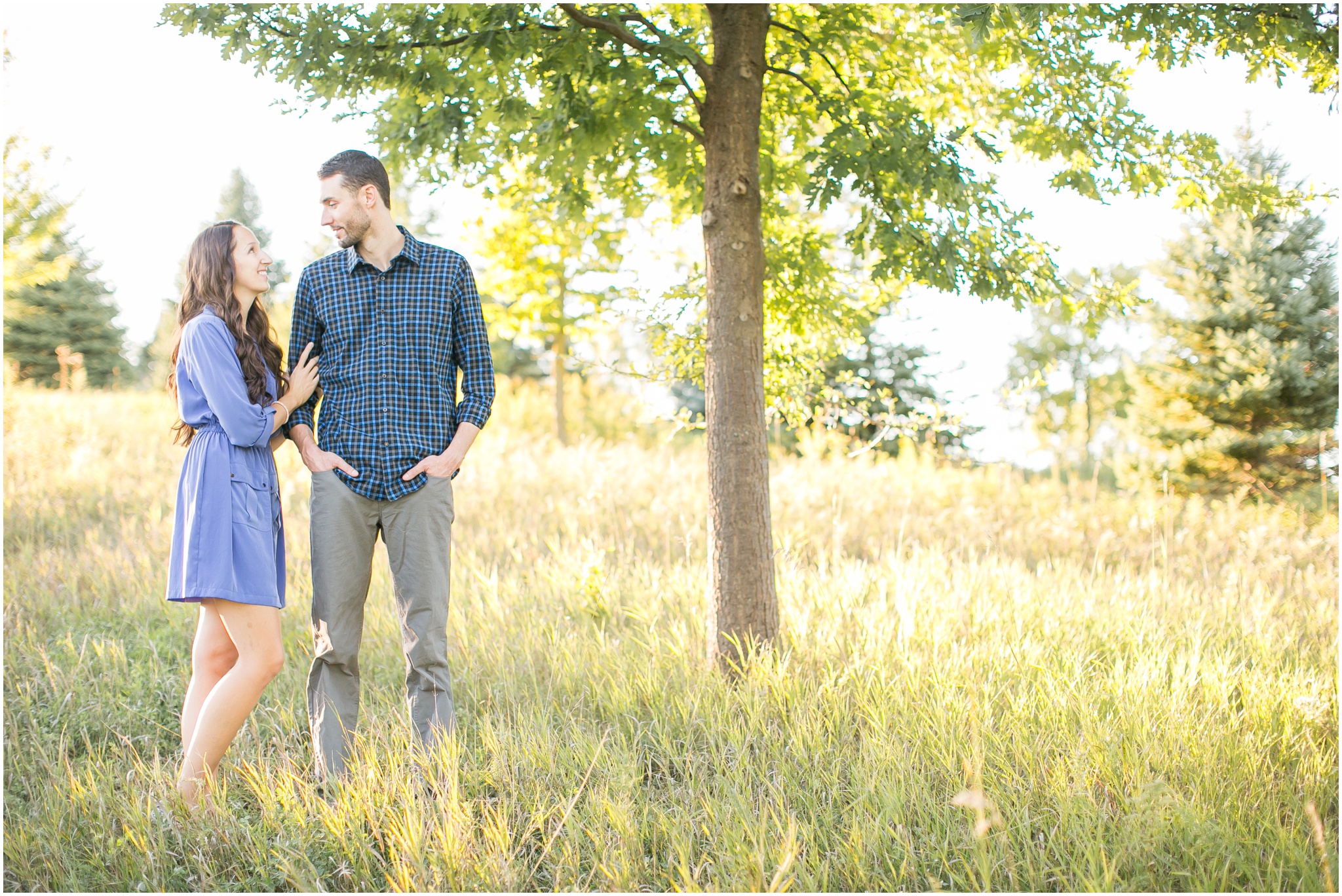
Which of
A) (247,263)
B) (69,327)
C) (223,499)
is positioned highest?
(69,327)

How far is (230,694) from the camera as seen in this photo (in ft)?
9.30

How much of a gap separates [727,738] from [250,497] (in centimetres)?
202

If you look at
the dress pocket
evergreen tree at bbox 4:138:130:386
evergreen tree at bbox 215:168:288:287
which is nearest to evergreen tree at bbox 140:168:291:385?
evergreen tree at bbox 215:168:288:287

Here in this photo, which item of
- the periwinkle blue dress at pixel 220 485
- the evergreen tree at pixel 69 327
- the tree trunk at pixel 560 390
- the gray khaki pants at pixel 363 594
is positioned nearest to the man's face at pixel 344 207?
the periwinkle blue dress at pixel 220 485

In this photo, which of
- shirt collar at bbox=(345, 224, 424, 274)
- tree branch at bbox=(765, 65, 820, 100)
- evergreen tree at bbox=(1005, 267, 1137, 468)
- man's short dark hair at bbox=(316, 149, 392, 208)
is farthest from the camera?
evergreen tree at bbox=(1005, 267, 1137, 468)

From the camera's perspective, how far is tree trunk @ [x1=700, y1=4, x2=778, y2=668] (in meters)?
3.68

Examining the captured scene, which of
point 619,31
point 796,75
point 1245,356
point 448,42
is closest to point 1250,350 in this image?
point 1245,356

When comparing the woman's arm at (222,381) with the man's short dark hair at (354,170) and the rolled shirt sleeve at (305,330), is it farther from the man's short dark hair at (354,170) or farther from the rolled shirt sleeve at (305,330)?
the man's short dark hair at (354,170)

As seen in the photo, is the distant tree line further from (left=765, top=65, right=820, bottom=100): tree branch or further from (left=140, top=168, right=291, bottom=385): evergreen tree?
(left=140, top=168, right=291, bottom=385): evergreen tree

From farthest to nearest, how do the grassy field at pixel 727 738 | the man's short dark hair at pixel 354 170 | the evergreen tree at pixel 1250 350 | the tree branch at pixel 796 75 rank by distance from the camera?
the evergreen tree at pixel 1250 350, the tree branch at pixel 796 75, the man's short dark hair at pixel 354 170, the grassy field at pixel 727 738

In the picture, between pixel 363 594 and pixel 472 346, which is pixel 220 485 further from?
pixel 472 346

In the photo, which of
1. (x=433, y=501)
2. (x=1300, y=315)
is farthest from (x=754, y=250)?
(x=1300, y=315)

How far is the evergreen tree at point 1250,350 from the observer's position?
37.6ft

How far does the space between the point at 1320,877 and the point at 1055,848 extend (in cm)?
77
